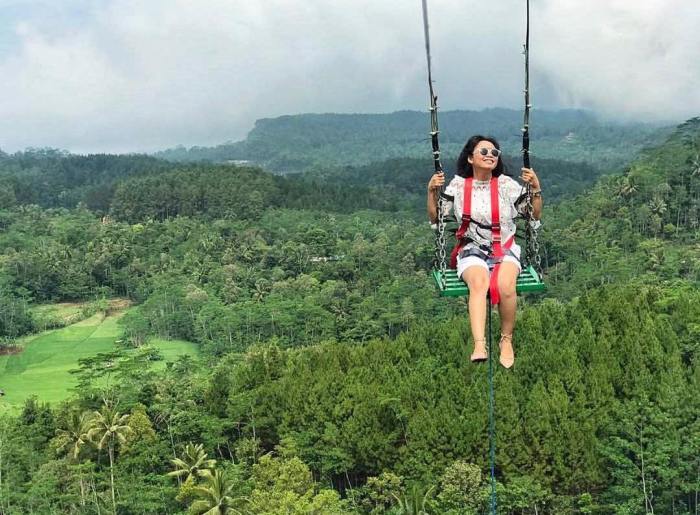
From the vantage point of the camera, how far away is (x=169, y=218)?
83562 millimetres

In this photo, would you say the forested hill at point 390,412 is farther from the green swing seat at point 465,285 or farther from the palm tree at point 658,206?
the green swing seat at point 465,285

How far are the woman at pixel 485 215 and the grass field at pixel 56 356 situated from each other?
35.4 meters

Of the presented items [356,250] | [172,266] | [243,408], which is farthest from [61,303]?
[243,408]

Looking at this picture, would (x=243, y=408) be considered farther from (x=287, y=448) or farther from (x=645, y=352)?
(x=645, y=352)

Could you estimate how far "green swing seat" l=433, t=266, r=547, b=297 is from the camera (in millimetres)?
6898

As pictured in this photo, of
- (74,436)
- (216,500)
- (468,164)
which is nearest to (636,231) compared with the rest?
(74,436)

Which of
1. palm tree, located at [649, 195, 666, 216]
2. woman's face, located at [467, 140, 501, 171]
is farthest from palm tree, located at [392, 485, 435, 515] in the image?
palm tree, located at [649, 195, 666, 216]

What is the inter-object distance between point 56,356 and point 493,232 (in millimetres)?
48336

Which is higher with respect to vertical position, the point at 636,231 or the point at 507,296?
the point at 507,296

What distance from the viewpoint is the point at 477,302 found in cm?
662

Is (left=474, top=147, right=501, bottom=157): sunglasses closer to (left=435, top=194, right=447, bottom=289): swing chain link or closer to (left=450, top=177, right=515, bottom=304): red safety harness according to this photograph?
(left=450, top=177, right=515, bottom=304): red safety harness

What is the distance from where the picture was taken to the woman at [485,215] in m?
6.77

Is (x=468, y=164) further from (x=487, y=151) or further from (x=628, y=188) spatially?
(x=628, y=188)

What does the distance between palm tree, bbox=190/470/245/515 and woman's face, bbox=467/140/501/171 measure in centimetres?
1470
